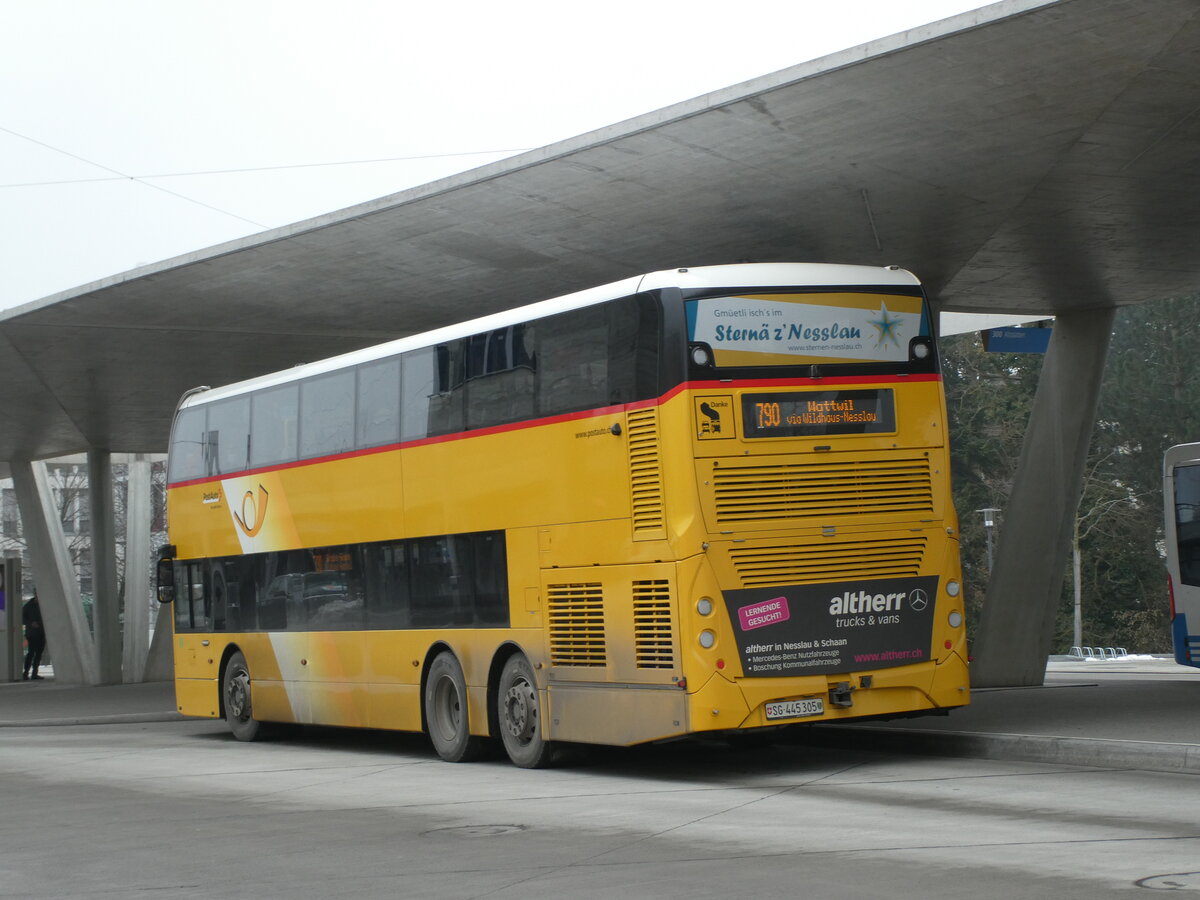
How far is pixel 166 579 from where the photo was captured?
21.0 m

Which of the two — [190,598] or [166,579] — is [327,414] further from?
[166,579]

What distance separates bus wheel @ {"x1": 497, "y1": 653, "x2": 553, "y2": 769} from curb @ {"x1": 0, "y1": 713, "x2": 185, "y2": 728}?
12139 millimetres

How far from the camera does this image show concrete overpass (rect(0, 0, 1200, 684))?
13867 millimetres

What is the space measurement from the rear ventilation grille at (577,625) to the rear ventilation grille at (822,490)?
58.2 inches

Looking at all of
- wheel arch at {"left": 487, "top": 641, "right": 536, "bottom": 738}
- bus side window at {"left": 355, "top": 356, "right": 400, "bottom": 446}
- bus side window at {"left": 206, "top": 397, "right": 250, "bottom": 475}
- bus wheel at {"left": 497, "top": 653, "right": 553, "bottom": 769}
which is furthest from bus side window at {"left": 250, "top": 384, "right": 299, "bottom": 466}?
bus wheel at {"left": 497, "top": 653, "right": 553, "bottom": 769}

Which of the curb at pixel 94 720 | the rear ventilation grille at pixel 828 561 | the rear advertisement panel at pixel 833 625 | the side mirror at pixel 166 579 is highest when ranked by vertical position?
the side mirror at pixel 166 579

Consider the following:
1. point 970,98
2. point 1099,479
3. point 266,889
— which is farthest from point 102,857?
point 1099,479

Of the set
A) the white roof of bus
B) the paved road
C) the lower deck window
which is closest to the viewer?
the paved road

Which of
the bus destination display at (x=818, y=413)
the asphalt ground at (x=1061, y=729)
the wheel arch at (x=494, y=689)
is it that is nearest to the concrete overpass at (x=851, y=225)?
the bus destination display at (x=818, y=413)

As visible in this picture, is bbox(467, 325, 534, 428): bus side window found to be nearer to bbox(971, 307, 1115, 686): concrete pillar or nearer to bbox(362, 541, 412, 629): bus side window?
bbox(362, 541, 412, 629): bus side window

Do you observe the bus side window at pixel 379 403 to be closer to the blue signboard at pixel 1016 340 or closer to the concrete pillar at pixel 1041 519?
the blue signboard at pixel 1016 340

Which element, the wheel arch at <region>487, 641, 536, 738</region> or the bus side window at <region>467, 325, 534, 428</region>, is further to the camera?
the wheel arch at <region>487, 641, 536, 738</region>

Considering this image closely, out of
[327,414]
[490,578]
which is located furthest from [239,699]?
[490,578]

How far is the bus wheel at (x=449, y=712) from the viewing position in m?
15.2
